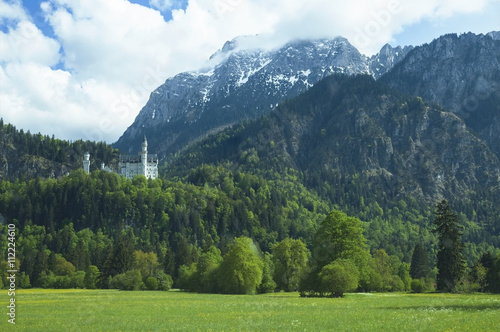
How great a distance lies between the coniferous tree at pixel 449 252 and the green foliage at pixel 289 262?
30075 mm

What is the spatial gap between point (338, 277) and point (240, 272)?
2888 cm

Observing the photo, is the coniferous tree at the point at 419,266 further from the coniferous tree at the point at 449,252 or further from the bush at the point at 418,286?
the coniferous tree at the point at 449,252

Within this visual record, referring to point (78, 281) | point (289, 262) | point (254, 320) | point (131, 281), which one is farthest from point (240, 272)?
point (254, 320)

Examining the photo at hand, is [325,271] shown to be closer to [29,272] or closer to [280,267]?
[280,267]

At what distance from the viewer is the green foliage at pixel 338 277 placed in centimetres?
8019

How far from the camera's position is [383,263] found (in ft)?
462

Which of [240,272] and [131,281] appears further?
[131,281]

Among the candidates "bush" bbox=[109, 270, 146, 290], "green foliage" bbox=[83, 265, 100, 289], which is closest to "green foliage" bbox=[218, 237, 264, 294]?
"bush" bbox=[109, 270, 146, 290]

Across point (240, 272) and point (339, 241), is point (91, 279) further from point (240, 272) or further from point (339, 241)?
point (339, 241)

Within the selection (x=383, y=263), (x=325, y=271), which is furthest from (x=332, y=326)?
(x=383, y=263)

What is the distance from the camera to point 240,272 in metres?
104

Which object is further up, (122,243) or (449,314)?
(122,243)

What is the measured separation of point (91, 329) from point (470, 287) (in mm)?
85699

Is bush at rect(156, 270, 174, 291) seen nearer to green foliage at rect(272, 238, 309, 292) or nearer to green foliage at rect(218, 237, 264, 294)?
green foliage at rect(218, 237, 264, 294)
